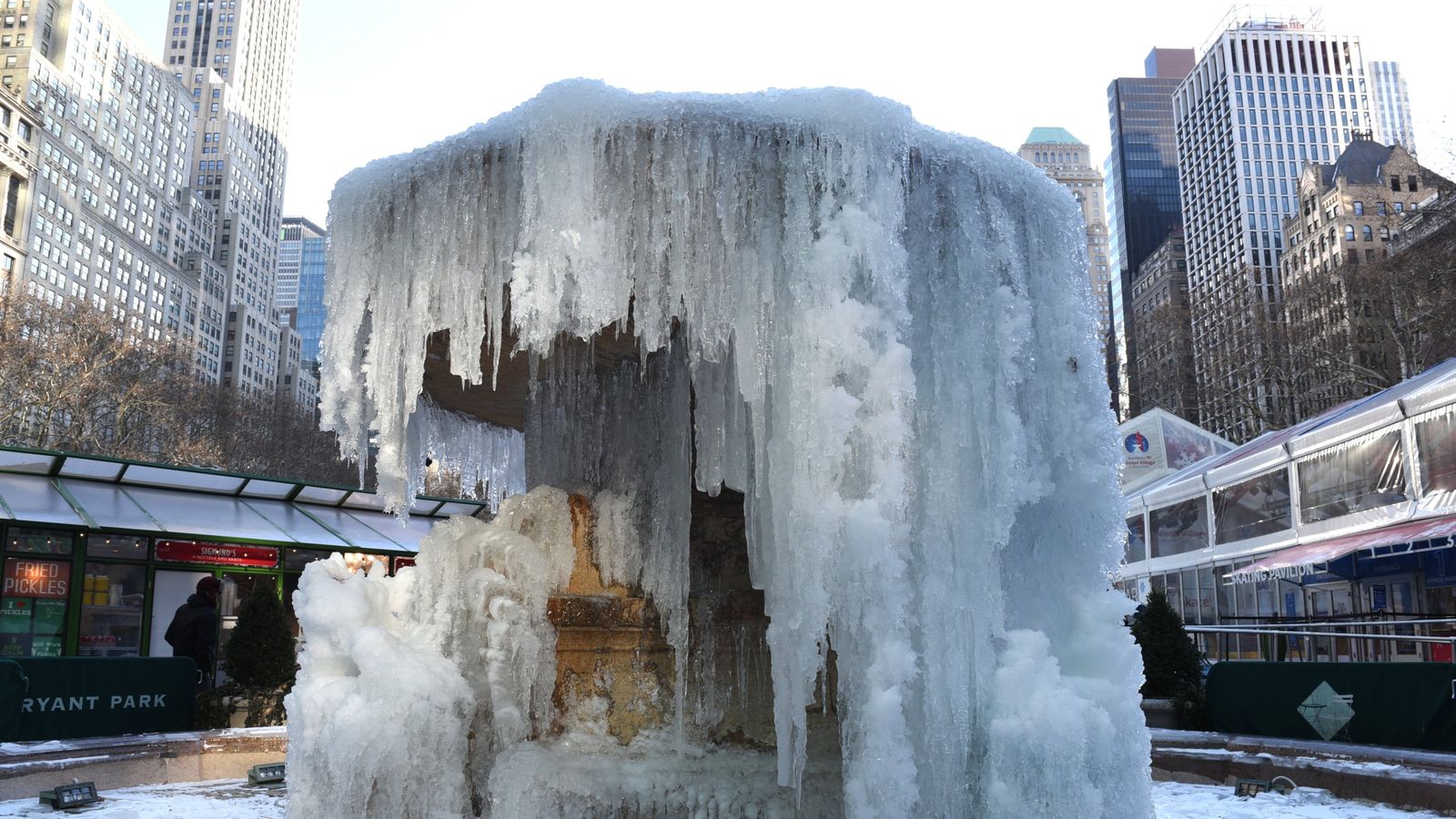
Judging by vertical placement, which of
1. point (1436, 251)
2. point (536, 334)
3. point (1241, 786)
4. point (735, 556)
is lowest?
point (1241, 786)

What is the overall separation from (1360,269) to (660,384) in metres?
32.9

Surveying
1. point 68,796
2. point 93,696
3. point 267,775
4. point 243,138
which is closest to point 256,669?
point 93,696

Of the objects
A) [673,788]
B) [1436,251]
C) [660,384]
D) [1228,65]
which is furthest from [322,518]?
[1228,65]

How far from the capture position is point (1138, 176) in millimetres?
155000

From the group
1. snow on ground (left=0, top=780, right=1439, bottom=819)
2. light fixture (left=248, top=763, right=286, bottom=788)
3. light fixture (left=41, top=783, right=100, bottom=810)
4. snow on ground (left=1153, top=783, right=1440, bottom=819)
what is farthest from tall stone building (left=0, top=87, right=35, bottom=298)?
snow on ground (left=1153, top=783, right=1440, bottom=819)

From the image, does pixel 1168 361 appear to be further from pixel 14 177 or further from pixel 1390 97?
pixel 1390 97

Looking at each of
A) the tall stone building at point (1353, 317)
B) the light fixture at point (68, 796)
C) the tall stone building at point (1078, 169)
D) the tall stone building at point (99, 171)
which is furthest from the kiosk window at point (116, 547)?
the tall stone building at point (1078, 169)

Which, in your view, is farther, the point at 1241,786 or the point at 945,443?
the point at 1241,786

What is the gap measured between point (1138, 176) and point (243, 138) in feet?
420

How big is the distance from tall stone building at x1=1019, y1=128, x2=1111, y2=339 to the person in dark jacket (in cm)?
16107

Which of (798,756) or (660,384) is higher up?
(660,384)

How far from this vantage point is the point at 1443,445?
14.2m

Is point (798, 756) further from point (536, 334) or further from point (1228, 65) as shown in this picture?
point (1228, 65)

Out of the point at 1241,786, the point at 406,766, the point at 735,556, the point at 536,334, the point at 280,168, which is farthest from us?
the point at 280,168
